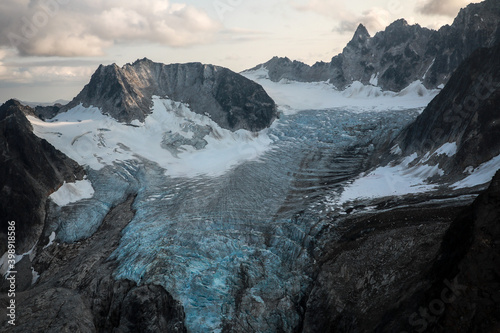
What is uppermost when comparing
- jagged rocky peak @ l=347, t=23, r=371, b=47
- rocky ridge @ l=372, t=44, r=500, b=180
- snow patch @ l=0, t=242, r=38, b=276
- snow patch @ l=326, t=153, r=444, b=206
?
jagged rocky peak @ l=347, t=23, r=371, b=47

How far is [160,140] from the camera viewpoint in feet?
233

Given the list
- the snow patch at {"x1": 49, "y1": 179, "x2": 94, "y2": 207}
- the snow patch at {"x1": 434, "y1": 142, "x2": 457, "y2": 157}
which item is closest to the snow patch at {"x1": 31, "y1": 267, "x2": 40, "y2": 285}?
the snow patch at {"x1": 49, "y1": 179, "x2": 94, "y2": 207}

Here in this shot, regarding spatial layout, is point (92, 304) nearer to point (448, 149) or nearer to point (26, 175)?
point (26, 175)

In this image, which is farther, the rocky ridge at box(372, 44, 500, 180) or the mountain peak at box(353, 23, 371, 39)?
the mountain peak at box(353, 23, 371, 39)

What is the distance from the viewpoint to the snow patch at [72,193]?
4662 cm

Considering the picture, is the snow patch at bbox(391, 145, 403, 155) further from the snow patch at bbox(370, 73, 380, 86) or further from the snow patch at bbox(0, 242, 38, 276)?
the snow patch at bbox(370, 73, 380, 86)

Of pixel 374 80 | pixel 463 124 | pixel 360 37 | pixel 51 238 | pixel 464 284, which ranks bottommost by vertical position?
pixel 51 238

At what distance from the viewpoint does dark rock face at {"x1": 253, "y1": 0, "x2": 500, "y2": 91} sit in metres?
93.3

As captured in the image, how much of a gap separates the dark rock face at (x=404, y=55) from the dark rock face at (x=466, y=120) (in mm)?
39458

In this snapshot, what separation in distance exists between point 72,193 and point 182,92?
153ft

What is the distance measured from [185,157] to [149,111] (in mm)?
19340

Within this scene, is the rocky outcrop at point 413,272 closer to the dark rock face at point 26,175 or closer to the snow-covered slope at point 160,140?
the snow-covered slope at point 160,140

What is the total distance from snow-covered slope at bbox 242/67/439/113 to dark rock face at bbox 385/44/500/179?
42.3 metres

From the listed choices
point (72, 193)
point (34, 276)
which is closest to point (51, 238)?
point (34, 276)
